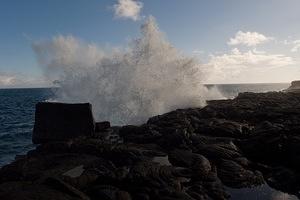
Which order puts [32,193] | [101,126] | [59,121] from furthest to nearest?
1. [101,126]
2. [59,121]
3. [32,193]

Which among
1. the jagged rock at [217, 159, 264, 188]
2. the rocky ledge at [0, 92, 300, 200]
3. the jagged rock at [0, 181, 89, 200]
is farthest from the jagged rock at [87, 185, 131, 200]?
the jagged rock at [217, 159, 264, 188]

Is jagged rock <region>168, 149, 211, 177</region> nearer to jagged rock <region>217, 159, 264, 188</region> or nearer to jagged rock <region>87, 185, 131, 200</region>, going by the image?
jagged rock <region>217, 159, 264, 188</region>

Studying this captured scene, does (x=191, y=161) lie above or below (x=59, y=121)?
below

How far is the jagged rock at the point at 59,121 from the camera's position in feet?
50.8

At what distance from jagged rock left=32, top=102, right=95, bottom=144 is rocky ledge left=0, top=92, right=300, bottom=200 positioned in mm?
40

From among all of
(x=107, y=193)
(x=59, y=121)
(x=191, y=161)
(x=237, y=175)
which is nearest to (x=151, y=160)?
(x=191, y=161)

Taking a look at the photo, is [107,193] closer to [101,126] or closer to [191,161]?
[191,161]

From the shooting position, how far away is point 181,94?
27.5m

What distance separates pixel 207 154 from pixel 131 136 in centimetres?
414

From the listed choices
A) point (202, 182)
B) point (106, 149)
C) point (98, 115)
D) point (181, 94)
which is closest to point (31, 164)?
point (106, 149)

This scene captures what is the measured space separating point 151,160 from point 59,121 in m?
5.61

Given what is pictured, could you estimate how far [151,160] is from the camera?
11.7m

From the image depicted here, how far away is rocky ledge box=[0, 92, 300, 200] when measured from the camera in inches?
362

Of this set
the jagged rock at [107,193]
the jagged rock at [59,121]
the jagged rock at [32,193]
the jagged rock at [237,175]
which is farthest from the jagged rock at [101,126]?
the jagged rock at [32,193]
